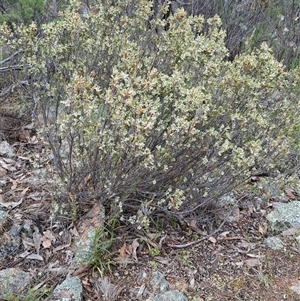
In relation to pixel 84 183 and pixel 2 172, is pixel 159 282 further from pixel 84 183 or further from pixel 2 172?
pixel 2 172

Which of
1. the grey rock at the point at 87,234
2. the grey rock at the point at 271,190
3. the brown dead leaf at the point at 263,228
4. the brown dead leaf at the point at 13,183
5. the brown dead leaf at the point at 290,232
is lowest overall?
the brown dead leaf at the point at 13,183

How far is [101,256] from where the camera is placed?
2553 millimetres

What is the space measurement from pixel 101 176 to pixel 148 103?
1.88 feet

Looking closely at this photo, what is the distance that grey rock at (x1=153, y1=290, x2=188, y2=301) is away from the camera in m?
2.37

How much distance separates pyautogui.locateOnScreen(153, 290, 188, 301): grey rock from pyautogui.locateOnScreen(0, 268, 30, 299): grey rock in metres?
0.79

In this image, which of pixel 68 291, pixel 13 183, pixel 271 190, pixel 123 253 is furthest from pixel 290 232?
pixel 13 183

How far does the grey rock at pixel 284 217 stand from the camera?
10.3 ft

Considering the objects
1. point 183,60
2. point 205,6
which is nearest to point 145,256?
point 183,60

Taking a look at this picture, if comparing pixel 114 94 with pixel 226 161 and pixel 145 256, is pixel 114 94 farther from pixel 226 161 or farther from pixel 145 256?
pixel 145 256

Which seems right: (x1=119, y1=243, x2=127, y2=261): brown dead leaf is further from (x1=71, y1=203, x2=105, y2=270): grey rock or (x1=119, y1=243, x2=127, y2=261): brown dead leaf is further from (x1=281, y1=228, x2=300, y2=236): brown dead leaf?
(x1=281, y1=228, x2=300, y2=236): brown dead leaf

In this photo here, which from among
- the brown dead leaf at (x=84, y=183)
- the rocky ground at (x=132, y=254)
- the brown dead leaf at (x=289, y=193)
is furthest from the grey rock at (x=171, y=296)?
the brown dead leaf at (x=289, y=193)

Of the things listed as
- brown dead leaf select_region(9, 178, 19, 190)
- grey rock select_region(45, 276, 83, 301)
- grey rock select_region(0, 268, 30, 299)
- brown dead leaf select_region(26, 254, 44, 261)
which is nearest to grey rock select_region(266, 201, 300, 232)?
grey rock select_region(45, 276, 83, 301)

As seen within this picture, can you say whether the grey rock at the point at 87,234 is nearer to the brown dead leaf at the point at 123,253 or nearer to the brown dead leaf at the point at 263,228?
the brown dead leaf at the point at 123,253

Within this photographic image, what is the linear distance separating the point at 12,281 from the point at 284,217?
2.08 m
